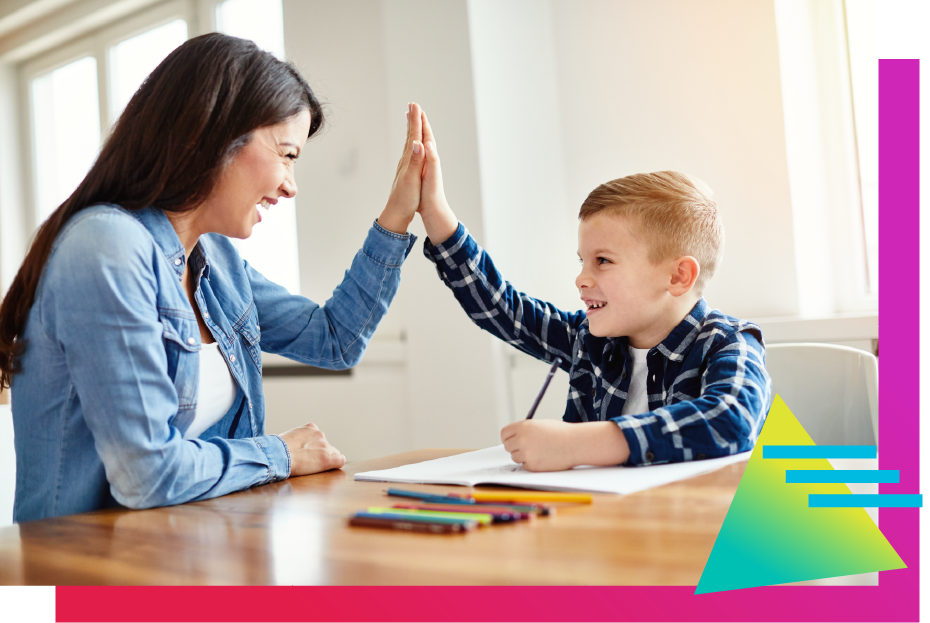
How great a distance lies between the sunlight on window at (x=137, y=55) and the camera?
3.89m

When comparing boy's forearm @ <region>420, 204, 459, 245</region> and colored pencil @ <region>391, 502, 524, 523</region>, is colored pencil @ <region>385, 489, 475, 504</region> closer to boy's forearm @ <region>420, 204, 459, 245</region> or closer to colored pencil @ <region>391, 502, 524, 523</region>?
colored pencil @ <region>391, 502, 524, 523</region>

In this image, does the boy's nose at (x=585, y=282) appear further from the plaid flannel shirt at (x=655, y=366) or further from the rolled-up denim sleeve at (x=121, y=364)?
the rolled-up denim sleeve at (x=121, y=364)

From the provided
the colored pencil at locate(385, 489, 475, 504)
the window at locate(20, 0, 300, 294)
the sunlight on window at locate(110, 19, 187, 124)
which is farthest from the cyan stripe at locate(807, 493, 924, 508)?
the sunlight on window at locate(110, 19, 187, 124)

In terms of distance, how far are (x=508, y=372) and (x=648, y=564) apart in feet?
6.25

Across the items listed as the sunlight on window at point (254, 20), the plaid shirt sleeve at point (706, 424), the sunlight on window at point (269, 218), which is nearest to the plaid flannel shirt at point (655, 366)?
the plaid shirt sleeve at point (706, 424)

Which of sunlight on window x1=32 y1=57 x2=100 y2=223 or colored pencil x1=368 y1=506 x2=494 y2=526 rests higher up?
sunlight on window x1=32 y1=57 x2=100 y2=223

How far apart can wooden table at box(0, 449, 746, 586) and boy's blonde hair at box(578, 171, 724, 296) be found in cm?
44

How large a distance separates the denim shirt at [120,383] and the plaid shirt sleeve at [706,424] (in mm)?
440

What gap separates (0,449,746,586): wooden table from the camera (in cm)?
52

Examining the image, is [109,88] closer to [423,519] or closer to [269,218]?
[269,218]

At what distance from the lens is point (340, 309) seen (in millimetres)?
1212

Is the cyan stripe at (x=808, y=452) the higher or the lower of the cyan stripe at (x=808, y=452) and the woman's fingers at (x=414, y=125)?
the lower

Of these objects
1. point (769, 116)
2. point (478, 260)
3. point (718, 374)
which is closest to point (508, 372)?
point (769, 116)

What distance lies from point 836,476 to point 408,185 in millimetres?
745
